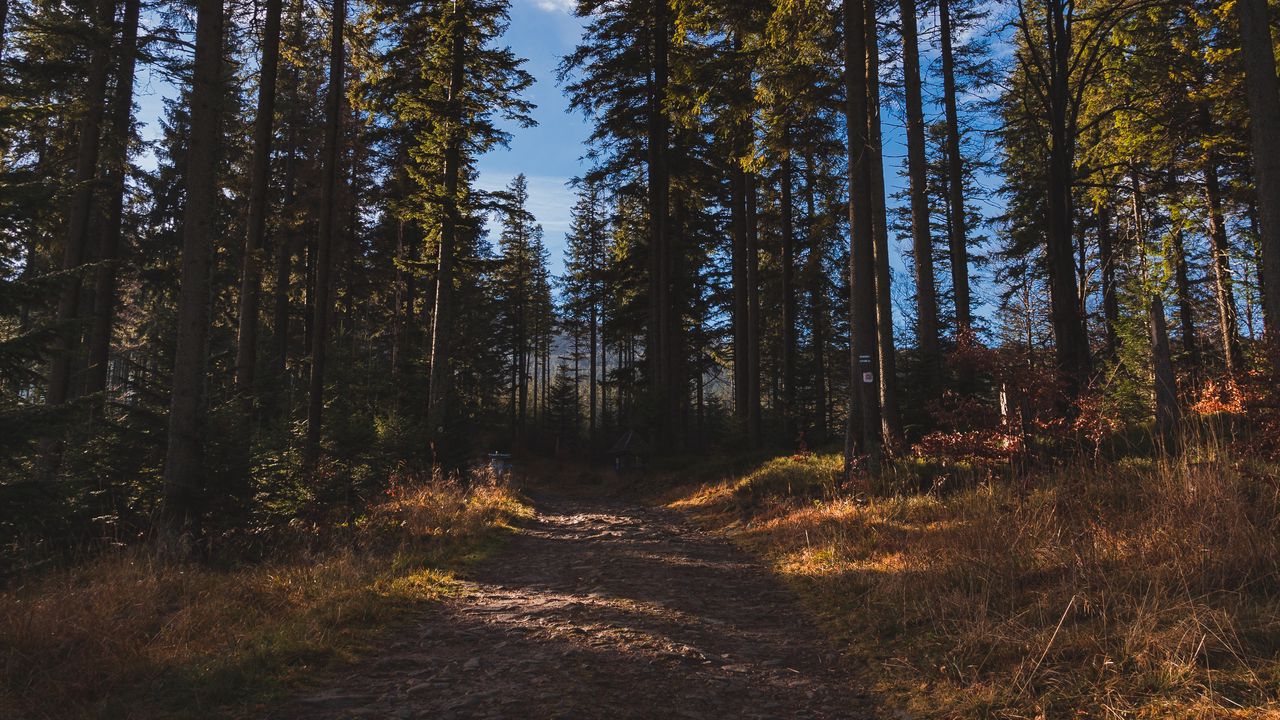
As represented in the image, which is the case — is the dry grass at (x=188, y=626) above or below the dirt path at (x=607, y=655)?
above

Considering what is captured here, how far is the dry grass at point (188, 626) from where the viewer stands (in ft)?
11.3

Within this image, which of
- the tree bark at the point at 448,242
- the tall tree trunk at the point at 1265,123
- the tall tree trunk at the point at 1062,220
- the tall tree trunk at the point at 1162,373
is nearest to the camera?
the tall tree trunk at the point at 1162,373

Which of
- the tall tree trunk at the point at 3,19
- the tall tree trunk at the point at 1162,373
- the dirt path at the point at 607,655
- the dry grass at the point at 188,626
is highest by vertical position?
the tall tree trunk at the point at 3,19

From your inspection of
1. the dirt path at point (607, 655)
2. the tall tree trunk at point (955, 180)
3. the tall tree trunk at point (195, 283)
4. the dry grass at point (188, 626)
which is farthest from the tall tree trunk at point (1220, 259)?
the tall tree trunk at point (195, 283)

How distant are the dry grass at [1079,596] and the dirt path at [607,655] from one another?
54cm

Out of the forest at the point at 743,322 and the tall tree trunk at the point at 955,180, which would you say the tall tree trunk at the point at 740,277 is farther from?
the tall tree trunk at the point at 955,180

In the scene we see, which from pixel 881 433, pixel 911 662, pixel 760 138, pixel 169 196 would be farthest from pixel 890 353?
pixel 169 196

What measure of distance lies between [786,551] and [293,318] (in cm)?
3056

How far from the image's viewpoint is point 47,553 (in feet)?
23.7

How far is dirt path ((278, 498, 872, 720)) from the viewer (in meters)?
3.51

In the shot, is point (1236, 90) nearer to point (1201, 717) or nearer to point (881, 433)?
point (881, 433)

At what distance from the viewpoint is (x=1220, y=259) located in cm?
1586

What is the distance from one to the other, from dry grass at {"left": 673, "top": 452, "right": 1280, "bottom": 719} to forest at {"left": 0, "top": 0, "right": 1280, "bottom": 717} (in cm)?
3

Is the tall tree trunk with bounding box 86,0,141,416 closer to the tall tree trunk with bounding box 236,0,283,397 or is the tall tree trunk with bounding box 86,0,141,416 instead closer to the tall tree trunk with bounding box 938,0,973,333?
the tall tree trunk with bounding box 236,0,283,397
